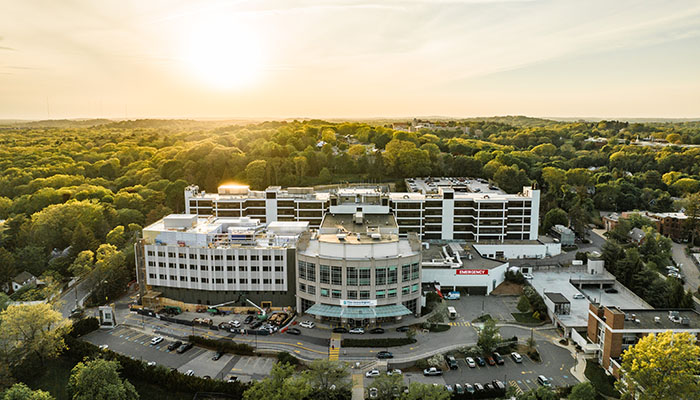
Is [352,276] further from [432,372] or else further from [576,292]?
[576,292]

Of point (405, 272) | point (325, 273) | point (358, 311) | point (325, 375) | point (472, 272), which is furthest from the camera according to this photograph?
point (472, 272)

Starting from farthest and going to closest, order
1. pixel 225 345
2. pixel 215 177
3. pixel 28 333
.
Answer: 1. pixel 215 177
2. pixel 225 345
3. pixel 28 333

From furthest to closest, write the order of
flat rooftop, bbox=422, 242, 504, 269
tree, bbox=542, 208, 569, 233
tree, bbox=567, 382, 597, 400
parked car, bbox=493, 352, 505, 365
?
tree, bbox=542, 208, 569, 233
flat rooftop, bbox=422, 242, 504, 269
parked car, bbox=493, 352, 505, 365
tree, bbox=567, 382, 597, 400

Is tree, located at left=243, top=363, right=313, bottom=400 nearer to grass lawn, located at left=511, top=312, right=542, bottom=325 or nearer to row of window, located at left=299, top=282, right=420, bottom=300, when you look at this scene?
row of window, located at left=299, top=282, right=420, bottom=300

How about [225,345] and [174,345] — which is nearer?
[225,345]

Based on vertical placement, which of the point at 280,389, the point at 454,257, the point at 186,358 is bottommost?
the point at 186,358

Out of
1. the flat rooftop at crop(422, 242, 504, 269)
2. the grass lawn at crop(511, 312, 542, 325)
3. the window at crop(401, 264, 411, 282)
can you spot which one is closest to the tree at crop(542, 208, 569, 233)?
the flat rooftop at crop(422, 242, 504, 269)

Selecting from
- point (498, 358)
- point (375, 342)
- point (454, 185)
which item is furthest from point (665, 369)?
point (454, 185)
